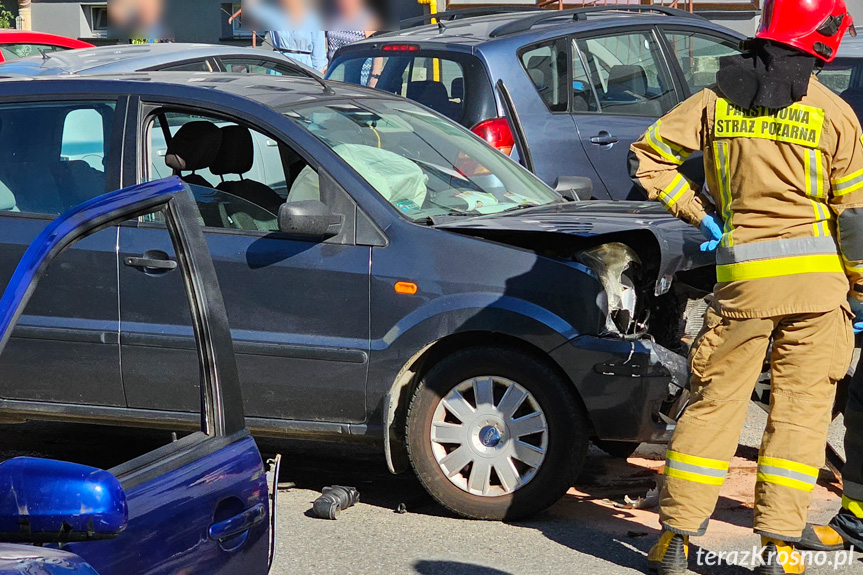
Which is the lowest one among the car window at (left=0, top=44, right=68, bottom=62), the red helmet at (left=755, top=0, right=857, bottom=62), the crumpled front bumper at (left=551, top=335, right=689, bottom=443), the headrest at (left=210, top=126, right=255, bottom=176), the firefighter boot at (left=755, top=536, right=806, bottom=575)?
the firefighter boot at (left=755, top=536, right=806, bottom=575)

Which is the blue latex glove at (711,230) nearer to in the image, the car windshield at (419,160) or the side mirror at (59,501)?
the car windshield at (419,160)

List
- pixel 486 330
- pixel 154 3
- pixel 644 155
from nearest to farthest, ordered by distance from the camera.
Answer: pixel 644 155, pixel 486 330, pixel 154 3

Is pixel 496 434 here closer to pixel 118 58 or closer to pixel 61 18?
pixel 118 58

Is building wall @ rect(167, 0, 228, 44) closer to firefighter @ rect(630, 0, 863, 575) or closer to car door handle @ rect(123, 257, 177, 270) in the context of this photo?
car door handle @ rect(123, 257, 177, 270)

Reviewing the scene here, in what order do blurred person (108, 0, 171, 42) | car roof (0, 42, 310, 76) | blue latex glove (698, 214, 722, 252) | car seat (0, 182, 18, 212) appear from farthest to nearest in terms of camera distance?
blurred person (108, 0, 171, 42) → car roof (0, 42, 310, 76) → car seat (0, 182, 18, 212) → blue latex glove (698, 214, 722, 252)

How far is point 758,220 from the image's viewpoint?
4.02 m

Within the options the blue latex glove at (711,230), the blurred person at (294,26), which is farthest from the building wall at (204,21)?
the blue latex glove at (711,230)

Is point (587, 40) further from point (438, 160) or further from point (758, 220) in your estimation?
point (758, 220)

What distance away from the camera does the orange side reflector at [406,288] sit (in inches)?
183

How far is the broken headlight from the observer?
461 cm

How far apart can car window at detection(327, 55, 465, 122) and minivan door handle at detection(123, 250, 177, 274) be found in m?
2.81

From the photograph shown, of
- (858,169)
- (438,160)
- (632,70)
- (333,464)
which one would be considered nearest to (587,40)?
(632,70)

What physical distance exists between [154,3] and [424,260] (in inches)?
305

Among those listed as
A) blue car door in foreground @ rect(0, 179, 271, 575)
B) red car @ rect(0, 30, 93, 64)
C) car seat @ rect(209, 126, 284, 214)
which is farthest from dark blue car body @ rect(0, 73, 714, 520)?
red car @ rect(0, 30, 93, 64)
